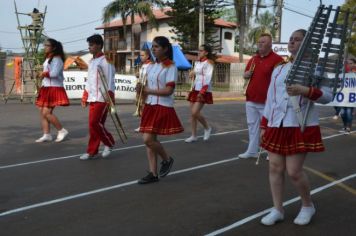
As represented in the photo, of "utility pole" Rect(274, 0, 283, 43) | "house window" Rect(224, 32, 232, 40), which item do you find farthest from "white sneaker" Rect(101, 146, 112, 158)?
"house window" Rect(224, 32, 232, 40)

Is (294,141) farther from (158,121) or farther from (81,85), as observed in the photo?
(81,85)

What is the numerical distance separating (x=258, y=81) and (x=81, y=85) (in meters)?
13.1

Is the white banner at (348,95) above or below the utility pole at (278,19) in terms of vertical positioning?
below

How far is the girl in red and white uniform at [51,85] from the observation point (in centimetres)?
911

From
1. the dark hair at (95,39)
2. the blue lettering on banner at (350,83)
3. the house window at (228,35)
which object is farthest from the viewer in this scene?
the house window at (228,35)

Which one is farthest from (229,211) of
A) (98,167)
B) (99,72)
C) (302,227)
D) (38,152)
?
(38,152)

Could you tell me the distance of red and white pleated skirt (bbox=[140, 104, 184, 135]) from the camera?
19.8 ft

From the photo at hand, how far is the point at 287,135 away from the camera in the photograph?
14.5 feet

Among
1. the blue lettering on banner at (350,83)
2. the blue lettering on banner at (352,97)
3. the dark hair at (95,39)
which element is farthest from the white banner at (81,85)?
the dark hair at (95,39)

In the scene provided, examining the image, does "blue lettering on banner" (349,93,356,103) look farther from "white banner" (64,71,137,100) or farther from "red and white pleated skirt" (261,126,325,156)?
"white banner" (64,71,137,100)

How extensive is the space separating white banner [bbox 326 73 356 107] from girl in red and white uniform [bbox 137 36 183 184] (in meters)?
6.93

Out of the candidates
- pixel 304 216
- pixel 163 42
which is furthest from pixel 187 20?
pixel 304 216

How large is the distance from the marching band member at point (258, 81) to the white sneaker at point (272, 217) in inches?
108

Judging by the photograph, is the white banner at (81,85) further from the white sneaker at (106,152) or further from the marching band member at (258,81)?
the marching band member at (258,81)
